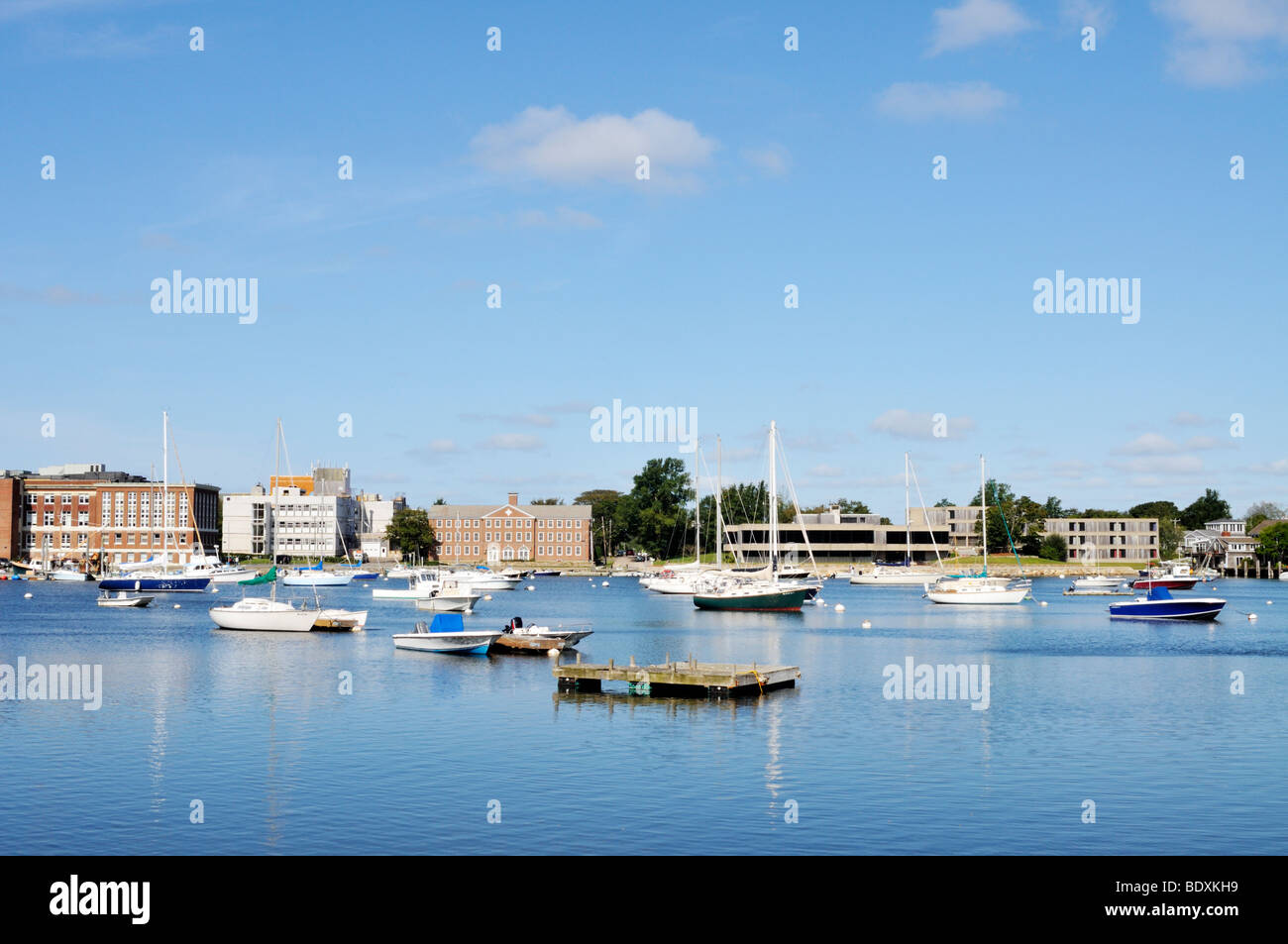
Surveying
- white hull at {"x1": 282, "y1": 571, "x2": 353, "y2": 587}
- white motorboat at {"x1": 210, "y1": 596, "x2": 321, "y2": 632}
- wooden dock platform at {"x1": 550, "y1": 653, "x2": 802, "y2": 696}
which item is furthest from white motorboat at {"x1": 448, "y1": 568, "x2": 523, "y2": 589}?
wooden dock platform at {"x1": 550, "y1": 653, "x2": 802, "y2": 696}

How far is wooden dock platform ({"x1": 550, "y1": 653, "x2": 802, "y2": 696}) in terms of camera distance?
171 feet

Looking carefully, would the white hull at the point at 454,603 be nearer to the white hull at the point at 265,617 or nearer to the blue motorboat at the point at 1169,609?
the white hull at the point at 265,617

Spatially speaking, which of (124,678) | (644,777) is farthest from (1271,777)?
(124,678)

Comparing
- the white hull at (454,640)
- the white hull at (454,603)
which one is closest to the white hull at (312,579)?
the white hull at (454,603)

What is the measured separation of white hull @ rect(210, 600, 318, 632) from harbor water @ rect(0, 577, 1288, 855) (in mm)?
10836

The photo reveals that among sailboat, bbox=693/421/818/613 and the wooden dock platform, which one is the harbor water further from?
sailboat, bbox=693/421/818/613

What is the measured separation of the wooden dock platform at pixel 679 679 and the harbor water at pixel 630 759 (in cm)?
76

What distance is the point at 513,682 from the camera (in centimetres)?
5812

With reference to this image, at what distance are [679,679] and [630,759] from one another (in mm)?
14591
